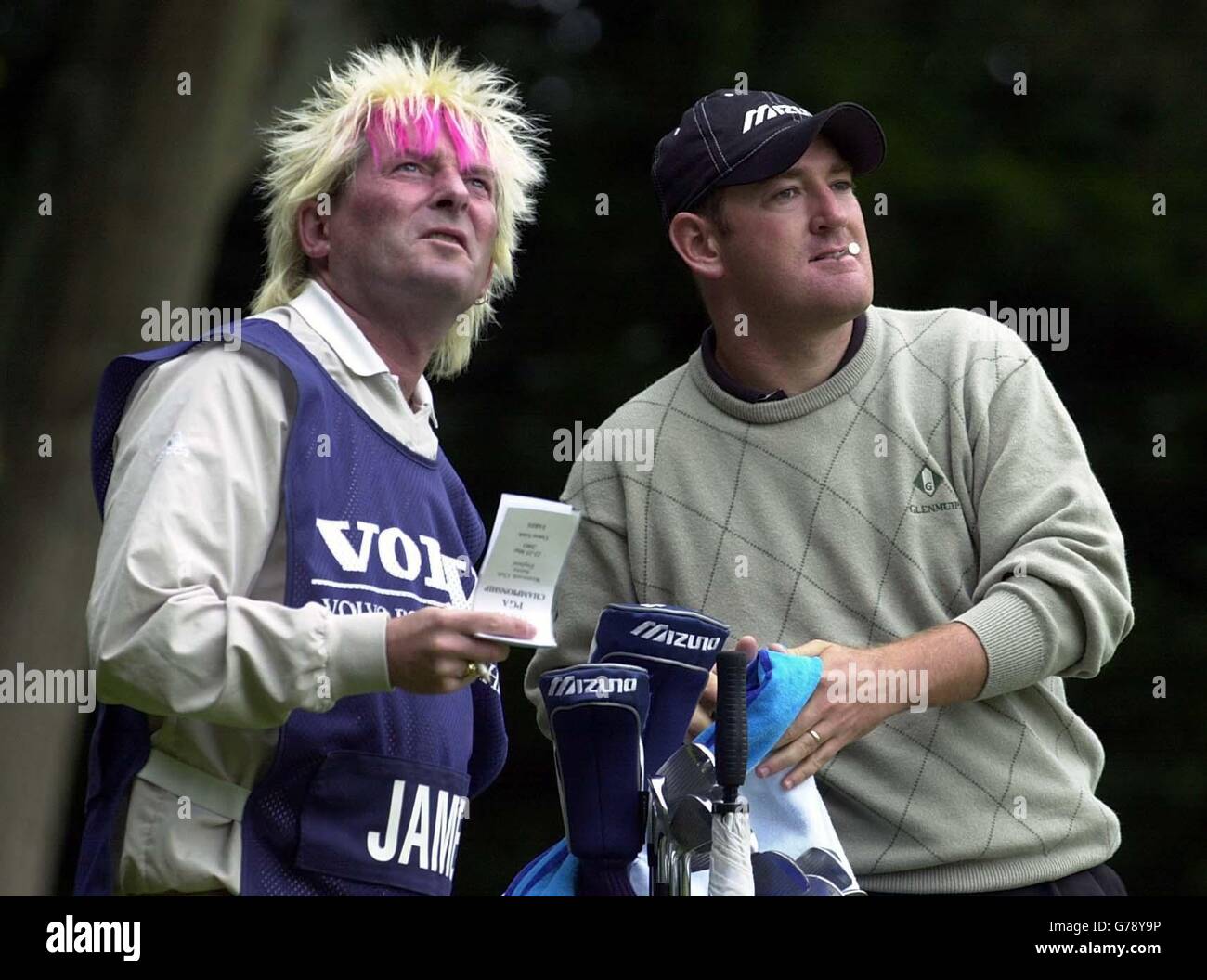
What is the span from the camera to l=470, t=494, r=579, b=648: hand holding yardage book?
2.25 meters

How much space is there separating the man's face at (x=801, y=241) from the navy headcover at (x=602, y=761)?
2.75ft

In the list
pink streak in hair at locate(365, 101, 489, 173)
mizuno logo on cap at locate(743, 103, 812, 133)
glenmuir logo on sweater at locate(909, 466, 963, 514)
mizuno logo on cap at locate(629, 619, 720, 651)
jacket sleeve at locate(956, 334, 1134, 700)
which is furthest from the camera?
mizuno logo on cap at locate(743, 103, 812, 133)

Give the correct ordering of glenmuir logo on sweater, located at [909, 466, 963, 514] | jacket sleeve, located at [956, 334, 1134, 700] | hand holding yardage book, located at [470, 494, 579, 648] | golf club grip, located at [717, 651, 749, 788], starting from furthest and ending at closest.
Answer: glenmuir logo on sweater, located at [909, 466, 963, 514]
jacket sleeve, located at [956, 334, 1134, 700]
golf club grip, located at [717, 651, 749, 788]
hand holding yardage book, located at [470, 494, 579, 648]

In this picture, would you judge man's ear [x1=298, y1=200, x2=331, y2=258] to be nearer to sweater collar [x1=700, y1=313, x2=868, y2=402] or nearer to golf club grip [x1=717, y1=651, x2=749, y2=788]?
sweater collar [x1=700, y1=313, x2=868, y2=402]

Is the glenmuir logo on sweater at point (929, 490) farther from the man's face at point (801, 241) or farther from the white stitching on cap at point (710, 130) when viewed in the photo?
the white stitching on cap at point (710, 130)

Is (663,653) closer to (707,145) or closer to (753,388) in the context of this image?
(753,388)

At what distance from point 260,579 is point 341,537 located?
117 millimetres

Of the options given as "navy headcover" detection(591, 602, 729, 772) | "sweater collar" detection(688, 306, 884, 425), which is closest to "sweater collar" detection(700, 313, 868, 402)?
"sweater collar" detection(688, 306, 884, 425)

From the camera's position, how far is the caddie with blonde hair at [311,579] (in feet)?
7.77

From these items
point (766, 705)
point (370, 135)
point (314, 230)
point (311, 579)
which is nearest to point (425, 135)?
point (370, 135)

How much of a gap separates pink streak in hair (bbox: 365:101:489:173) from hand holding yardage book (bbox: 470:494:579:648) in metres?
0.87
